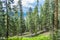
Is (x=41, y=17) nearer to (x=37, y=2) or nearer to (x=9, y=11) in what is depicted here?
(x=37, y=2)

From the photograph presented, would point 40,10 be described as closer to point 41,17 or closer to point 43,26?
point 41,17

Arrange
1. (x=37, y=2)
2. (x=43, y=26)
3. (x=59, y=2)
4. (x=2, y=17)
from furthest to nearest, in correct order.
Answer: (x=43, y=26)
(x=37, y=2)
(x=59, y=2)
(x=2, y=17)

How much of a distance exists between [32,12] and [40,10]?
2.54ft

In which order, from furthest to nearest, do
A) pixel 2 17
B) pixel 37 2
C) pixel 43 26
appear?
pixel 43 26
pixel 37 2
pixel 2 17

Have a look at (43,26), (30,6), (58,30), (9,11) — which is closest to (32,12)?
(30,6)

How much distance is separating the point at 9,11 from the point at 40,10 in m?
8.49

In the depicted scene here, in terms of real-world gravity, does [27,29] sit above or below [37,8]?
below

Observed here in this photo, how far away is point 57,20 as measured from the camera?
9.05 m

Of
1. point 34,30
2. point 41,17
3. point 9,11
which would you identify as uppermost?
point 9,11

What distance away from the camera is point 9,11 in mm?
9992

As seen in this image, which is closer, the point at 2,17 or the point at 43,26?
the point at 2,17

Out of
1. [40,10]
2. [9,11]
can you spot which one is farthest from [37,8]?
[9,11]

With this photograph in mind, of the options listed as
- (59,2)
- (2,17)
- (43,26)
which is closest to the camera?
(2,17)

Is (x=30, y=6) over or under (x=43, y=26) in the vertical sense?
over
